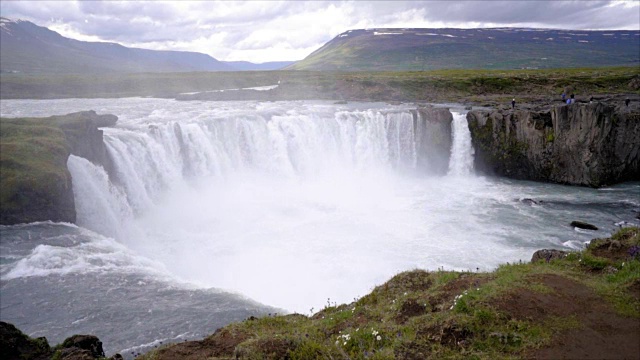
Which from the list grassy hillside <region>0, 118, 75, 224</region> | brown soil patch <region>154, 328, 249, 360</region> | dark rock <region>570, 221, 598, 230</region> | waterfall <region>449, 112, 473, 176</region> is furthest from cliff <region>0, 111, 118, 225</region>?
waterfall <region>449, 112, 473, 176</region>

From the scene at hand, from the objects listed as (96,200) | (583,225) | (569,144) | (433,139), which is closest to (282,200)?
(96,200)

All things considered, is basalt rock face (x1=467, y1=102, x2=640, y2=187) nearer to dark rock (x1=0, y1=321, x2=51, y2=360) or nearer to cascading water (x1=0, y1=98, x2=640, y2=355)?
cascading water (x1=0, y1=98, x2=640, y2=355)

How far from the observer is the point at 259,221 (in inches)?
1105

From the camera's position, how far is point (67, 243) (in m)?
19.6

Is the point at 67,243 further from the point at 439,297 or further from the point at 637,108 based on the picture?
the point at 637,108

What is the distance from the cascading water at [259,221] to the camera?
15719mm

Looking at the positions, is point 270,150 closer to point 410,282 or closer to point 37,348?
point 410,282

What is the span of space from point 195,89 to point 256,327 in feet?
260

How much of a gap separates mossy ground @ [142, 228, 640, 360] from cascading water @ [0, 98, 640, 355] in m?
6.08

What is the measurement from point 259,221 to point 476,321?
70.8ft

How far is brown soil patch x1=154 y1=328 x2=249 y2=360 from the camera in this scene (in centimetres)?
859

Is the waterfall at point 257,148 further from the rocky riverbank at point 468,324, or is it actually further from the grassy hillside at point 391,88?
the grassy hillside at point 391,88

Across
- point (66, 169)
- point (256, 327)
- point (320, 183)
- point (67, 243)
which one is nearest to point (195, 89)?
point (320, 183)

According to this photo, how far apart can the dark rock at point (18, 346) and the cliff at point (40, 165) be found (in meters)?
14.3
